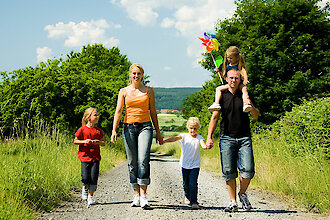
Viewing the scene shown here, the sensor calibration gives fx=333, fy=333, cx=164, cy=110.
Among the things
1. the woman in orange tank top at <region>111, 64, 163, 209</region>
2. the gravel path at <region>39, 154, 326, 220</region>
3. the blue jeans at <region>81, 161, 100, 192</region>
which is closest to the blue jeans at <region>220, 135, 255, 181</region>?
the gravel path at <region>39, 154, 326, 220</region>

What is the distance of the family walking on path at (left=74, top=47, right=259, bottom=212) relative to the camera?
5234 mm

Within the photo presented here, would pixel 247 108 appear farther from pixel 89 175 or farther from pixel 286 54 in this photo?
pixel 286 54

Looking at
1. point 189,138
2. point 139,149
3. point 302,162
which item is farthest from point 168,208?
point 302,162

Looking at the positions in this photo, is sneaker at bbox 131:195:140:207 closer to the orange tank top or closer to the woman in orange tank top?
the woman in orange tank top

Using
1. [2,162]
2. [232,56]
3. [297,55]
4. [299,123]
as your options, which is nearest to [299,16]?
[297,55]

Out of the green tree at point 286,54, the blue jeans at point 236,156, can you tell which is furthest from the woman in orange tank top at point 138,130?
the green tree at point 286,54

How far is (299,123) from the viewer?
10016mm

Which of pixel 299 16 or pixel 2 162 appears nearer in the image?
pixel 2 162

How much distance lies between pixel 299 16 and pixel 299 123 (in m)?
15.8

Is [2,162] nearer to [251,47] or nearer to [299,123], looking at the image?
[299,123]

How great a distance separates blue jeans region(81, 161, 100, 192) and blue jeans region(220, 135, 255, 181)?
2.32 m

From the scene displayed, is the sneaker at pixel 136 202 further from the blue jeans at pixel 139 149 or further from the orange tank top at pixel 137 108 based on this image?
the orange tank top at pixel 137 108

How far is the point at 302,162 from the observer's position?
297 inches

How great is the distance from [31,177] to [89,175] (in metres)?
0.98
